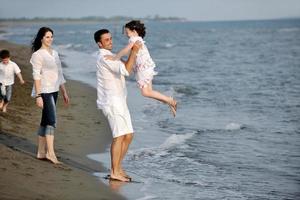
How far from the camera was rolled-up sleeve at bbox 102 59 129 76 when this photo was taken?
6004 mm

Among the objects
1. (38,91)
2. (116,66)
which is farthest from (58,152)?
(116,66)

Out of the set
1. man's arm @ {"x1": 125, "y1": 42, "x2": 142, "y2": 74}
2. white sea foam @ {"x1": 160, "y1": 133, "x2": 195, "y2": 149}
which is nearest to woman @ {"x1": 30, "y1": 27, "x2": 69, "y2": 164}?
man's arm @ {"x1": 125, "y1": 42, "x2": 142, "y2": 74}

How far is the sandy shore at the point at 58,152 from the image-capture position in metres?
5.67

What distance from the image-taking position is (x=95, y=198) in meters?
5.68

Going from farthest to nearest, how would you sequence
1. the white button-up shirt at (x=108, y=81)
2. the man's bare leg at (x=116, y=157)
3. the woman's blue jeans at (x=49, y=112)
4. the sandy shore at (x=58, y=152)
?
the woman's blue jeans at (x=49, y=112), the man's bare leg at (x=116, y=157), the white button-up shirt at (x=108, y=81), the sandy shore at (x=58, y=152)

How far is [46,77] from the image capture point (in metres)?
6.76

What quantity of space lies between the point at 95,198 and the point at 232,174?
2197mm

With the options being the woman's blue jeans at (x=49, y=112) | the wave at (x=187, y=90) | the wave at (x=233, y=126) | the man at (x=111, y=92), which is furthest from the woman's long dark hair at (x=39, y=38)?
the wave at (x=187, y=90)

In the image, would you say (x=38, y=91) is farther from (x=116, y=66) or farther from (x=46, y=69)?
(x=116, y=66)

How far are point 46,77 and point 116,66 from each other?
1090 millimetres

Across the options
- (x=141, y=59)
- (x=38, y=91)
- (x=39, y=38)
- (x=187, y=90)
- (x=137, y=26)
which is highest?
(x=137, y=26)

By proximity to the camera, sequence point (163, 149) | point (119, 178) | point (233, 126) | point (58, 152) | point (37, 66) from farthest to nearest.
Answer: point (233, 126), point (163, 149), point (58, 152), point (37, 66), point (119, 178)

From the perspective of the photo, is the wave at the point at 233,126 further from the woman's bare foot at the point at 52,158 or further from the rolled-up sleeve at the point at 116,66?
the rolled-up sleeve at the point at 116,66

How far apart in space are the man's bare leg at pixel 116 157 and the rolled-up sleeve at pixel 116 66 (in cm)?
78
